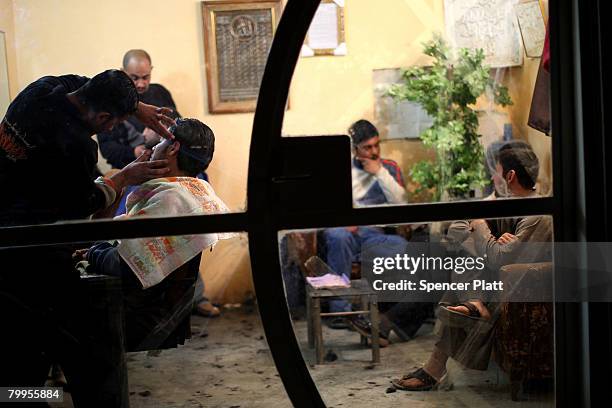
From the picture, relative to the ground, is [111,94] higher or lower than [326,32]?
lower

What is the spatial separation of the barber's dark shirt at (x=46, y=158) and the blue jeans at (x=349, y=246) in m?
0.52

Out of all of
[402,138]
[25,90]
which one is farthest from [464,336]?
[25,90]

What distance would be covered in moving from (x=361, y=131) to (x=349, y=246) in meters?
0.26

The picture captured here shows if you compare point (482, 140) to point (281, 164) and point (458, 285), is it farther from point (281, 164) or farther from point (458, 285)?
point (281, 164)

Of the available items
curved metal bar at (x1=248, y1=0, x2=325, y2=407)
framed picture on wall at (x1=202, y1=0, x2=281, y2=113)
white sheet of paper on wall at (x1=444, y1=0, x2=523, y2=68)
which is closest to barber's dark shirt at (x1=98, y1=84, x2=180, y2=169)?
framed picture on wall at (x1=202, y1=0, x2=281, y2=113)

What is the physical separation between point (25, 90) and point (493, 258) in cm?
113

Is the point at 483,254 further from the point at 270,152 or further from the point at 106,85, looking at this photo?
the point at 106,85

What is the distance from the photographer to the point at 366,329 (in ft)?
5.65

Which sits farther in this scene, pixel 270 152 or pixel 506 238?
pixel 506 238

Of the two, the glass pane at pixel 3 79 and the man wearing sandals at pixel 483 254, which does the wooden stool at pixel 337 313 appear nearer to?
the man wearing sandals at pixel 483 254

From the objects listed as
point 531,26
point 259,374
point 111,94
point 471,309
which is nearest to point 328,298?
point 259,374

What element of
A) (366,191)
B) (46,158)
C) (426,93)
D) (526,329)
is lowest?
(526,329)

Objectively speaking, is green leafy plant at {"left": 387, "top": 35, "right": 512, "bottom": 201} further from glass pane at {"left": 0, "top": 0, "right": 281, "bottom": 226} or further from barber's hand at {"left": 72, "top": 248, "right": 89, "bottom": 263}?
barber's hand at {"left": 72, "top": 248, "right": 89, "bottom": 263}

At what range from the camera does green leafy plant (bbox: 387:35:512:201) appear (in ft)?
5.58
